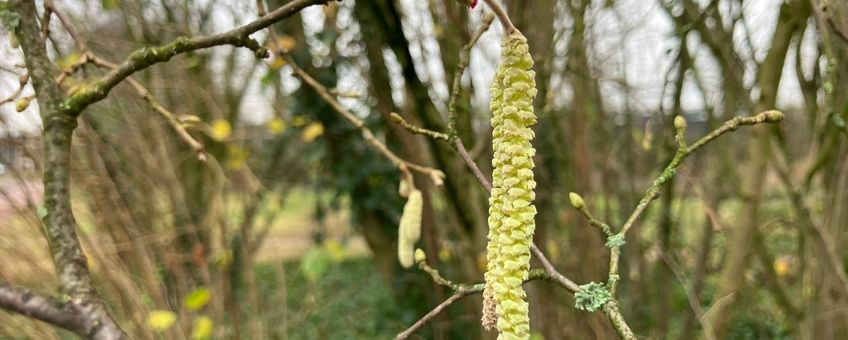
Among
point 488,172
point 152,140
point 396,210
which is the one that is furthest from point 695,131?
point 152,140

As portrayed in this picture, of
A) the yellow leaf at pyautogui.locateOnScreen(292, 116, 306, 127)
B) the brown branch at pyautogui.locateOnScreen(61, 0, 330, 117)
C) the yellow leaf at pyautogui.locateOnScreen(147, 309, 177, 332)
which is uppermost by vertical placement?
the yellow leaf at pyautogui.locateOnScreen(292, 116, 306, 127)

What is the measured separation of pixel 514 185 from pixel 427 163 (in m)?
1.71

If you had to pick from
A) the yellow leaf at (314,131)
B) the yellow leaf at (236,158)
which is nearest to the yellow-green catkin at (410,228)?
the yellow leaf at (314,131)

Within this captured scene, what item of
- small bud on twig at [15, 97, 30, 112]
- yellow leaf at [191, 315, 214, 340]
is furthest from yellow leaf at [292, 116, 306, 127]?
small bud on twig at [15, 97, 30, 112]

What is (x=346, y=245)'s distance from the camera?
341cm

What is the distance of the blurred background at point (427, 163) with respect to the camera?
193cm

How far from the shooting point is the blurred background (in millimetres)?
1933

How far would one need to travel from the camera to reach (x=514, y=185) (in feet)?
1.93

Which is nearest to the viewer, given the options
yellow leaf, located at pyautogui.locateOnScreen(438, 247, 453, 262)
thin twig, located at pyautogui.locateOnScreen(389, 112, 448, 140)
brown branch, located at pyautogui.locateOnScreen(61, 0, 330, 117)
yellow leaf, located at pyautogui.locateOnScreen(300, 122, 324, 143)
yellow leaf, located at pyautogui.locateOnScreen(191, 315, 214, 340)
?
brown branch, located at pyautogui.locateOnScreen(61, 0, 330, 117)

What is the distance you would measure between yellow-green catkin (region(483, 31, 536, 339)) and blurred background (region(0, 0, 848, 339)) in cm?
81

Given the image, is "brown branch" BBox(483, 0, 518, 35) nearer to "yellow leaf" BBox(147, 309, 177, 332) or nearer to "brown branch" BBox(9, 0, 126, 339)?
"brown branch" BBox(9, 0, 126, 339)

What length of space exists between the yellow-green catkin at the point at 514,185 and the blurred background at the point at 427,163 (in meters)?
0.81

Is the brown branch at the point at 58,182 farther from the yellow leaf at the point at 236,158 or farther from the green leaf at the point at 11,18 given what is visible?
the yellow leaf at the point at 236,158

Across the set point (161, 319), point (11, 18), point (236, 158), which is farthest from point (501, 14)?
point (236, 158)
